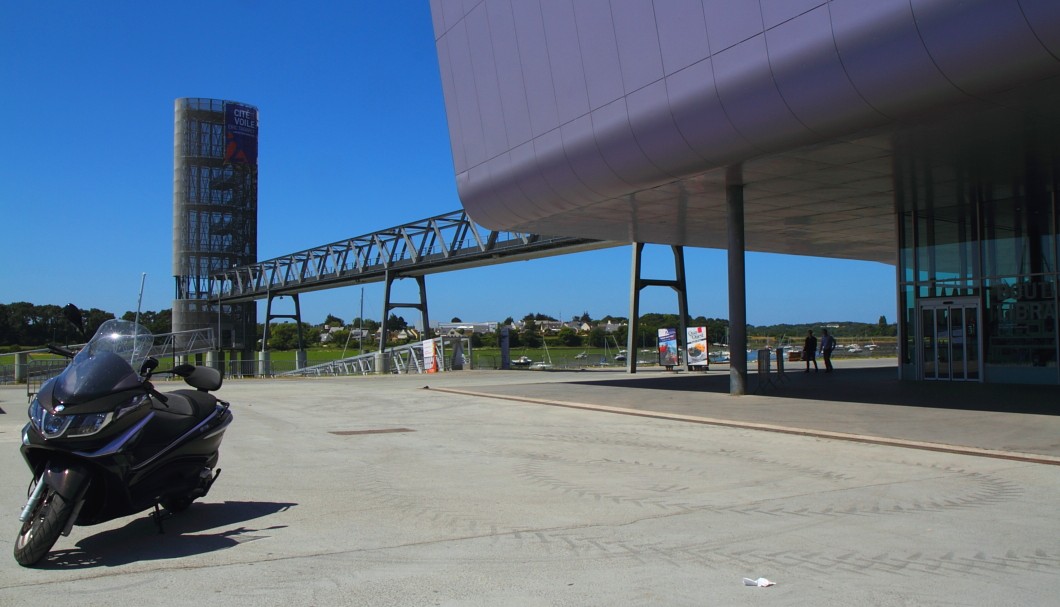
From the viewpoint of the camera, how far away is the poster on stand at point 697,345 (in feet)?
108

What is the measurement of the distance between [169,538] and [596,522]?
329 centimetres

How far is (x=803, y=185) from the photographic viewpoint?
20.2m

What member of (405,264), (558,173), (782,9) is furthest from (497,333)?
(782,9)

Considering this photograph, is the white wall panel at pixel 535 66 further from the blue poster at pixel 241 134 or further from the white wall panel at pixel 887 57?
the blue poster at pixel 241 134

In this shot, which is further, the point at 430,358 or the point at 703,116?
the point at 430,358

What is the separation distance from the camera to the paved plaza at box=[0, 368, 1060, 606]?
15.5 feet

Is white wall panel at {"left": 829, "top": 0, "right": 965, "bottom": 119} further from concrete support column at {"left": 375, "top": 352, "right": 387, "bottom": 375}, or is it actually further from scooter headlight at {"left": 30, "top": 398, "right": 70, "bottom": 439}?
concrete support column at {"left": 375, "top": 352, "right": 387, "bottom": 375}

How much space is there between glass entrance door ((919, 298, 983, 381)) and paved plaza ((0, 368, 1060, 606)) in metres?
9.90

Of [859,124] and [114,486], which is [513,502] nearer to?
[114,486]

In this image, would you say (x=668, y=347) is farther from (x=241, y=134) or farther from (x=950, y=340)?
(x=241, y=134)

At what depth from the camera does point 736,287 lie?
19.9 metres

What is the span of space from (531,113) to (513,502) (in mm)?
16707

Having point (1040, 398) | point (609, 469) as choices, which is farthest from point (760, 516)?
point (1040, 398)

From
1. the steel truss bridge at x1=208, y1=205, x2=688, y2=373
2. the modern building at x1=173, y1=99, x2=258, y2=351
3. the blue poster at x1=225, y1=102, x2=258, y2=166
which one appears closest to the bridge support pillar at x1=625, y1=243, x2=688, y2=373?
the steel truss bridge at x1=208, y1=205, x2=688, y2=373
